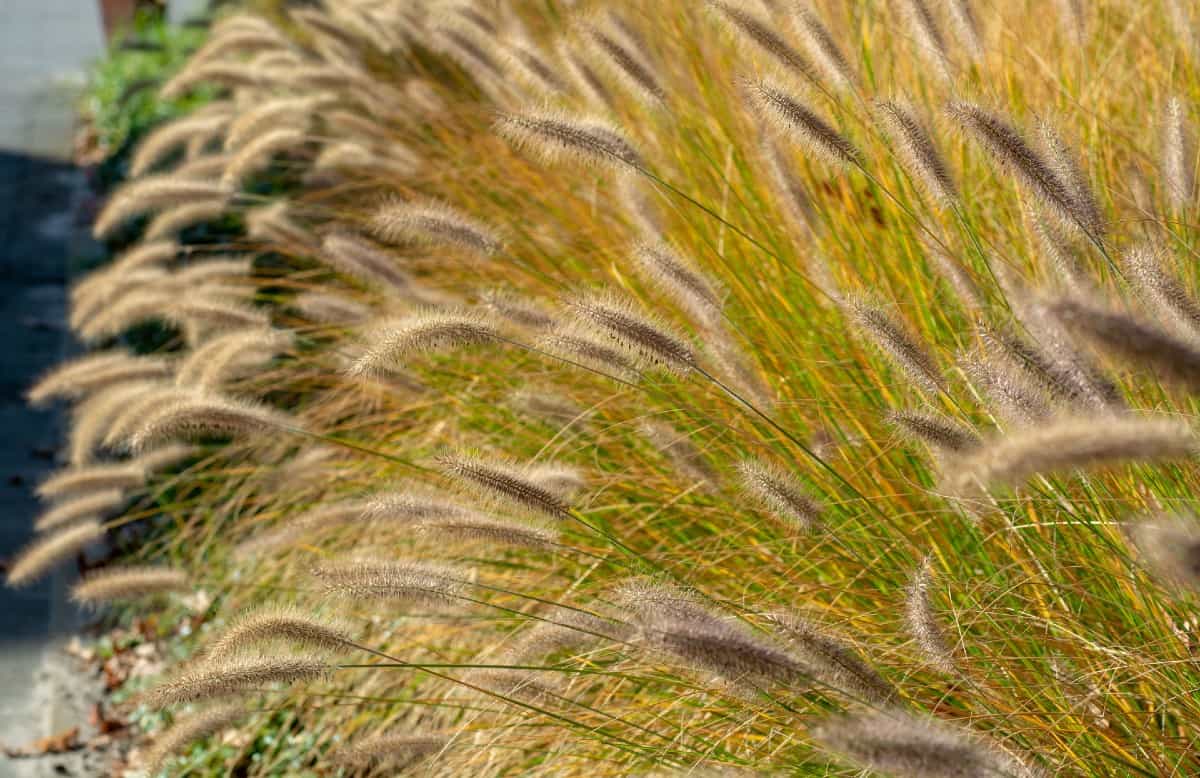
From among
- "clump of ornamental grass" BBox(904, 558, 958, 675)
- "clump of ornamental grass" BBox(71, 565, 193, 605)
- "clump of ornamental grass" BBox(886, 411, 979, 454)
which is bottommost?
"clump of ornamental grass" BBox(71, 565, 193, 605)

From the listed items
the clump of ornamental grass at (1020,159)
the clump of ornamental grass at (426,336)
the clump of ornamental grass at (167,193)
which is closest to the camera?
the clump of ornamental grass at (1020,159)

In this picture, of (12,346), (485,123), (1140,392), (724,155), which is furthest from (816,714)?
(12,346)

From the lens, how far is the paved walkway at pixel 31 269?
15.9ft

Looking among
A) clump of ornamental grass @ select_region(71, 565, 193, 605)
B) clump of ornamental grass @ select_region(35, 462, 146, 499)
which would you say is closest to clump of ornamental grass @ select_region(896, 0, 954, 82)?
clump of ornamental grass @ select_region(71, 565, 193, 605)

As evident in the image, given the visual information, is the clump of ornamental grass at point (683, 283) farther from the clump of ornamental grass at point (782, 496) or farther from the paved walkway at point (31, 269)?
the paved walkway at point (31, 269)

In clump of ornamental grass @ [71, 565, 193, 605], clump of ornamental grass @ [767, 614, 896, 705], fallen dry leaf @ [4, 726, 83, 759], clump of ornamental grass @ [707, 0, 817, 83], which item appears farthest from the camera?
fallen dry leaf @ [4, 726, 83, 759]

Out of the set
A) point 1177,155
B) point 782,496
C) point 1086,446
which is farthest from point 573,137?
point 1086,446

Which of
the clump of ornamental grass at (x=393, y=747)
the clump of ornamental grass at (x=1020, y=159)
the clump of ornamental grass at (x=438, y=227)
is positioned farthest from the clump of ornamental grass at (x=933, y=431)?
the clump of ornamental grass at (x=438, y=227)

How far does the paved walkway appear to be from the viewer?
4855 mm

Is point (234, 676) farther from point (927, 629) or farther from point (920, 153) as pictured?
point (920, 153)

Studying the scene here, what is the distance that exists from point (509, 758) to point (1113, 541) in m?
1.36

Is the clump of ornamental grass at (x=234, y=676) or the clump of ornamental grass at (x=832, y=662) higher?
the clump of ornamental grass at (x=832, y=662)

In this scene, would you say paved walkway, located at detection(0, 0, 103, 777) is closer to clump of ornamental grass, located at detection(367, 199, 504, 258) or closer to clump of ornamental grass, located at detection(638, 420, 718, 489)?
clump of ornamental grass, located at detection(367, 199, 504, 258)

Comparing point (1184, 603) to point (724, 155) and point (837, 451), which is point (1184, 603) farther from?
point (724, 155)
